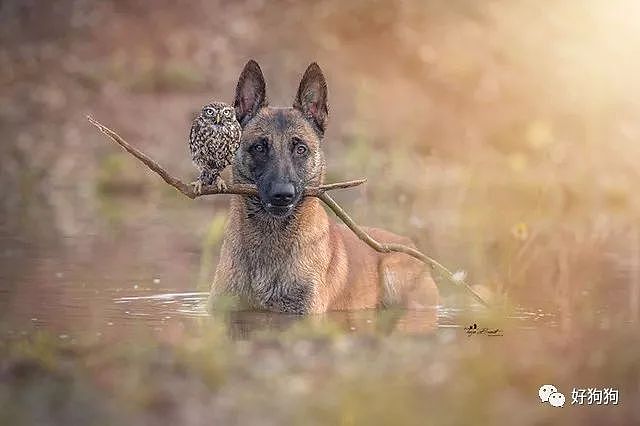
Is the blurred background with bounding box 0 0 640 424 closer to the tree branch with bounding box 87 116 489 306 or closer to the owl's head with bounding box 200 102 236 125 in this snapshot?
the tree branch with bounding box 87 116 489 306

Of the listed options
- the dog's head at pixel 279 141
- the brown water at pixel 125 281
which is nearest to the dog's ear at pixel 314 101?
the dog's head at pixel 279 141

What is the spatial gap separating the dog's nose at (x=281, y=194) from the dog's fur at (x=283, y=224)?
0.08ft

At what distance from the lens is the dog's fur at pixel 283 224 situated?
4348 mm

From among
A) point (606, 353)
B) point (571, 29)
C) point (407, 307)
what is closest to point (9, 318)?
point (407, 307)

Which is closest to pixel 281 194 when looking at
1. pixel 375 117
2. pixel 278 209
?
pixel 278 209

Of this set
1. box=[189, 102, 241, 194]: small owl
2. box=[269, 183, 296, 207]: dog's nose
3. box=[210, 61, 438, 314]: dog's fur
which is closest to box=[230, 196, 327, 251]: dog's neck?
box=[210, 61, 438, 314]: dog's fur

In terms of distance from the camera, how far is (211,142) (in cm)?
411

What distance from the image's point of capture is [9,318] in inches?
179

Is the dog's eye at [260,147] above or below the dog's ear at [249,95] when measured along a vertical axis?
below

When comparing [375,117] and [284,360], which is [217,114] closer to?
[284,360]

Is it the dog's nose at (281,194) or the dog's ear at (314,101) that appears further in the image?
the dog's ear at (314,101)

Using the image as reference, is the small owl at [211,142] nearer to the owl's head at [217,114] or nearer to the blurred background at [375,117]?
the owl's head at [217,114]

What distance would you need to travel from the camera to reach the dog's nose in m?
4.20

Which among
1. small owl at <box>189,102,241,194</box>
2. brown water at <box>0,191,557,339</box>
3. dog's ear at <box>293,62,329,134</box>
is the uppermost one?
dog's ear at <box>293,62,329,134</box>
